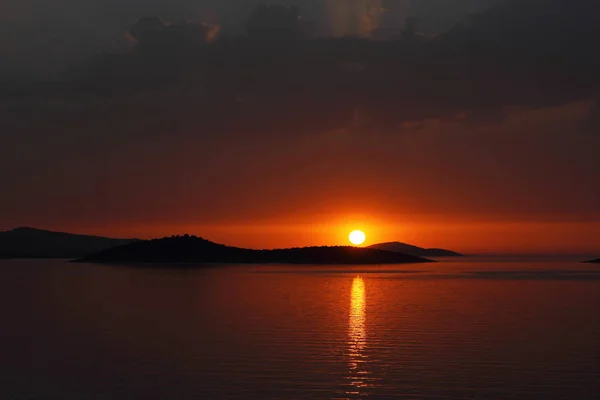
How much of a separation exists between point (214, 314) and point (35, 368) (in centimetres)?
3486

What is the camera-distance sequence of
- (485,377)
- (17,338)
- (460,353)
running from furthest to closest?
(17,338)
(460,353)
(485,377)

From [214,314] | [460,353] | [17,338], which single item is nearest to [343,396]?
[460,353]

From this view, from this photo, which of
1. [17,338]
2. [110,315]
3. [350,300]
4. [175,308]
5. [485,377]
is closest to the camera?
[485,377]

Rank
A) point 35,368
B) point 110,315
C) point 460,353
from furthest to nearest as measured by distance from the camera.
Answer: point 110,315 → point 460,353 → point 35,368

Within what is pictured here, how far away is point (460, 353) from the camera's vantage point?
161ft

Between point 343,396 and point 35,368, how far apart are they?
19.0 meters

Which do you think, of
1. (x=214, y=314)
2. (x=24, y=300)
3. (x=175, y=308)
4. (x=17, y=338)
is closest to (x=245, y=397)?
(x=17, y=338)

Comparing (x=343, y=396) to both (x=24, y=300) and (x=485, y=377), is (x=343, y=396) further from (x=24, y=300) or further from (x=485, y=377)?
(x=24, y=300)

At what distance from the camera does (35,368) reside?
4378cm

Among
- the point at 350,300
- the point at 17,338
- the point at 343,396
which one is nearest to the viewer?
the point at 343,396

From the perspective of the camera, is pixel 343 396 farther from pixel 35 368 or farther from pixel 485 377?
pixel 35 368

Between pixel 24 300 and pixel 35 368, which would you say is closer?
pixel 35 368

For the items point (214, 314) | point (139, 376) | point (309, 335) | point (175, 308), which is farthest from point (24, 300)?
point (139, 376)

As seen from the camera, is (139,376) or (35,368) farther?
(35,368)
